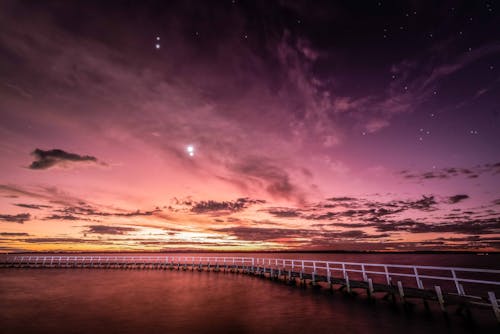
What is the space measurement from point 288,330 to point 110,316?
8.72 metres

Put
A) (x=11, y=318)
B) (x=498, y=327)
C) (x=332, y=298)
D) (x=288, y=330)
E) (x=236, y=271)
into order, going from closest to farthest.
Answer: (x=498, y=327), (x=288, y=330), (x=11, y=318), (x=332, y=298), (x=236, y=271)

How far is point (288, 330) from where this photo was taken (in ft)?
37.8

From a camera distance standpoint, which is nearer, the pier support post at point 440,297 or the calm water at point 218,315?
the calm water at point 218,315

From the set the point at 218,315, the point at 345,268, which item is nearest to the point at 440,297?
the point at 218,315

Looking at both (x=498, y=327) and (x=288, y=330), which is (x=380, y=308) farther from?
(x=288, y=330)

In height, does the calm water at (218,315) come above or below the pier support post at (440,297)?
below

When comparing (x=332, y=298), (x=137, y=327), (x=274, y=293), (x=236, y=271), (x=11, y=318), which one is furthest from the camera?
(x=236, y=271)

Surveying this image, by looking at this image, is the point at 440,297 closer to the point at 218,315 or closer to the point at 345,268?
the point at 218,315

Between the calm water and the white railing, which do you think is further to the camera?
the white railing

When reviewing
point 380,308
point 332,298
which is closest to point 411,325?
point 380,308

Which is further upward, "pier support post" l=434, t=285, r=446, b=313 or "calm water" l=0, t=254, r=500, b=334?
"pier support post" l=434, t=285, r=446, b=313

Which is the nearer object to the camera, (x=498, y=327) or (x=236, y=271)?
(x=498, y=327)

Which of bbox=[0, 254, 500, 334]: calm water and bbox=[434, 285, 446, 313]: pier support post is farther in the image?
bbox=[434, 285, 446, 313]: pier support post

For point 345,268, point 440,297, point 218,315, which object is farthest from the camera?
point 345,268
